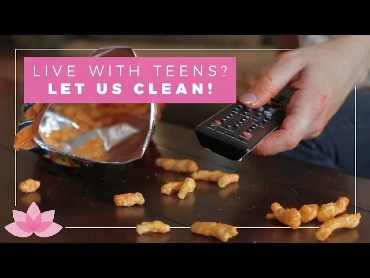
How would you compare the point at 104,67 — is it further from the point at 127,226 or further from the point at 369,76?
the point at 369,76

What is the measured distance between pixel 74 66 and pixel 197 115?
0.28 m

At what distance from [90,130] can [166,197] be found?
241 mm

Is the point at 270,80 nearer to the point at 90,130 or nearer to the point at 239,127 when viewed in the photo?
the point at 239,127

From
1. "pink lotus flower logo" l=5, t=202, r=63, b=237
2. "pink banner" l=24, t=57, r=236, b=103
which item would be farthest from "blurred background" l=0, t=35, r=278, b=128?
"pink lotus flower logo" l=5, t=202, r=63, b=237

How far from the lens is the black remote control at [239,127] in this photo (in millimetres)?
1209

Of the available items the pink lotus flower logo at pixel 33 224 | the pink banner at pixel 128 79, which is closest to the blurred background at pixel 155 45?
the pink banner at pixel 128 79

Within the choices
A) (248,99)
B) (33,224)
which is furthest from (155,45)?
(33,224)

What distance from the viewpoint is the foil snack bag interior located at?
129 centimetres

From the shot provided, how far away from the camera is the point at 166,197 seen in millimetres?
1238

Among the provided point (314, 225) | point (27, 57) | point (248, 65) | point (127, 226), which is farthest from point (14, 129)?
point (314, 225)

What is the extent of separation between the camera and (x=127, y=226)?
3.79 feet

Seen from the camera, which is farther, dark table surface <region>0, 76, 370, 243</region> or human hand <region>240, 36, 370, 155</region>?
human hand <region>240, 36, 370, 155</region>

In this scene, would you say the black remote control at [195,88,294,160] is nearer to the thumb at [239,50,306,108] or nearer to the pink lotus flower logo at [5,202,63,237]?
the thumb at [239,50,306,108]

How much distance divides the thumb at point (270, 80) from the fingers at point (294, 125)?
4 cm
